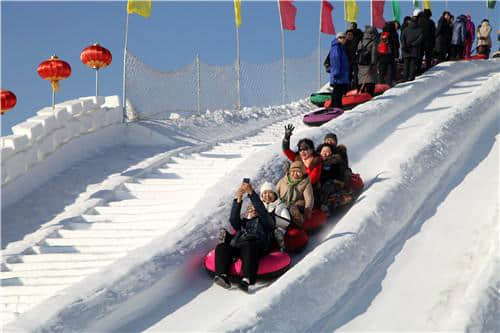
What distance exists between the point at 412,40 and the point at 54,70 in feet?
22.9

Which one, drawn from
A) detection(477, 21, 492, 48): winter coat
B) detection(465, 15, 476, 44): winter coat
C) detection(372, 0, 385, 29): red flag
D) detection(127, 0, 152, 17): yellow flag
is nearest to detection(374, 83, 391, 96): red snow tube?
detection(465, 15, 476, 44): winter coat

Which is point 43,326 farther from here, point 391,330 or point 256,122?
point 256,122

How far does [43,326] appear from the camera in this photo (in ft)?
18.6

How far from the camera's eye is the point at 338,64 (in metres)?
12.6

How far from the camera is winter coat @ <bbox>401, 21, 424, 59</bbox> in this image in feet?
47.8

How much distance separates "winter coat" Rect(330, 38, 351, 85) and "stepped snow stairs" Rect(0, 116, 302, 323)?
244 centimetres

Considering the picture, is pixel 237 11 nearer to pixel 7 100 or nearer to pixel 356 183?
pixel 7 100

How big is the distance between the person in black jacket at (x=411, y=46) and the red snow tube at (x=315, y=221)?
26.1 feet

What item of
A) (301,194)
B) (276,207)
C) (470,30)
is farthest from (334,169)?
(470,30)

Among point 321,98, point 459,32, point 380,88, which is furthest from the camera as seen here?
point 459,32

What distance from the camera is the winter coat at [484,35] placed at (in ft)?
66.8

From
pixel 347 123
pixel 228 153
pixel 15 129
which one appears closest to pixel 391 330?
pixel 347 123

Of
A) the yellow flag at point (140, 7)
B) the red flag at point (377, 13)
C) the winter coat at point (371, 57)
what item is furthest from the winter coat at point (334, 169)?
the red flag at point (377, 13)

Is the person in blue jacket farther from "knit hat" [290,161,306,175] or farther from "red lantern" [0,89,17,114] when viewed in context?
"red lantern" [0,89,17,114]
